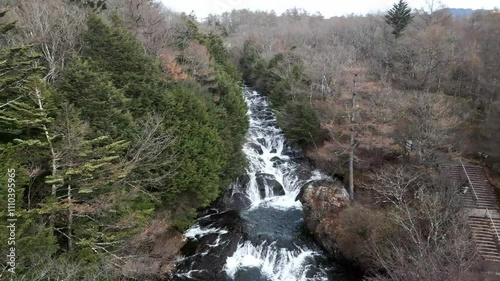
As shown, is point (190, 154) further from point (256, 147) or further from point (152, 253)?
point (256, 147)

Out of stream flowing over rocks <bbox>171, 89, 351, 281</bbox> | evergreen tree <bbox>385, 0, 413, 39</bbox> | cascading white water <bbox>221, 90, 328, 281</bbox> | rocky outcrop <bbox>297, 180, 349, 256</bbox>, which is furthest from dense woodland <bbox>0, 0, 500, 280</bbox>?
evergreen tree <bbox>385, 0, 413, 39</bbox>

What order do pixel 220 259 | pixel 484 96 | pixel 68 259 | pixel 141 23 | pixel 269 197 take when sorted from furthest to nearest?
pixel 484 96 < pixel 141 23 < pixel 269 197 < pixel 220 259 < pixel 68 259

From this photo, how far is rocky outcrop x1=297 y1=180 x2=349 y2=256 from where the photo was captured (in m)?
20.7

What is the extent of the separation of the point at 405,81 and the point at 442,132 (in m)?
15.2

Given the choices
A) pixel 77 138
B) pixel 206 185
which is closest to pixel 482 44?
pixel 206 185

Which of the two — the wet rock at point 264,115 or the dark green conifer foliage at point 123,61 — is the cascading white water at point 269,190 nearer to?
the wet rock at point 264,115

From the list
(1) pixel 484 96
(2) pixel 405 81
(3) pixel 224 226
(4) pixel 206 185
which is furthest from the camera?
(2) pixel 405 81

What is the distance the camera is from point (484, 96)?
3198cm

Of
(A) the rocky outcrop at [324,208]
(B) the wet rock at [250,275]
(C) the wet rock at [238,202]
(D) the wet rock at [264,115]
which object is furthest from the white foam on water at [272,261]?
(D) the wet rock at [264,115]

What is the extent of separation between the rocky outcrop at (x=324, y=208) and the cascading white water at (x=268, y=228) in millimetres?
934

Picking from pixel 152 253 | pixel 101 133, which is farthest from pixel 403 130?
pixel 101 133

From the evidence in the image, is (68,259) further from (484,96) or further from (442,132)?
(484,96)

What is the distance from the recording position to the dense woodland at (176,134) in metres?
12.9

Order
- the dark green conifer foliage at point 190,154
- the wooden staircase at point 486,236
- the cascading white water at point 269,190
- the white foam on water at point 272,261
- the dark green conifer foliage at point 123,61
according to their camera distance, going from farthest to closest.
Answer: the dark green conifer foliage at point 190,154, the dark green conifer foliage at point 123,61, the cascading white water at point 269,190, the white foam on water at point 272,261, the wooden staircase at point 486,236
